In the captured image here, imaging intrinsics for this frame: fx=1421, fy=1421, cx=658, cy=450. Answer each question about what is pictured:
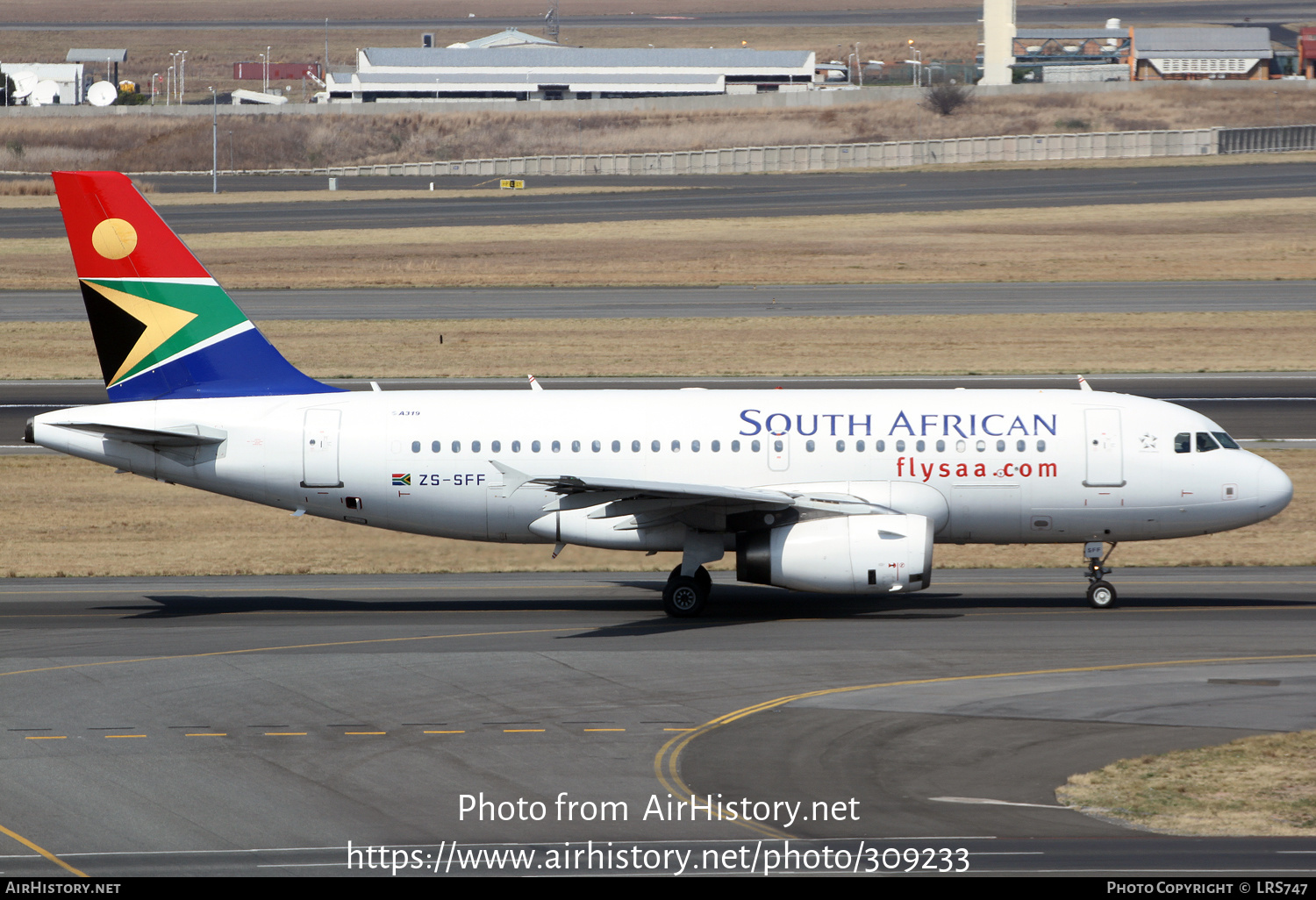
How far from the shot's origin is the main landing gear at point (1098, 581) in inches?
Answer: 1208

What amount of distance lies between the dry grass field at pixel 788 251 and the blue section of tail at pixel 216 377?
50.1 m

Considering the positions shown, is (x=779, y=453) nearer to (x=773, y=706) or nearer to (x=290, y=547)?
(x=773, y=706)

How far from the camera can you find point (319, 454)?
101 feet

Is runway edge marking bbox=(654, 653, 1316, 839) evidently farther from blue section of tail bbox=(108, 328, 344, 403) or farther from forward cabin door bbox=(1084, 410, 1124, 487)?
blue section of tail bbox=(108, 328, 344, 403)

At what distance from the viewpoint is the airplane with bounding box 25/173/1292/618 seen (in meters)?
30.5

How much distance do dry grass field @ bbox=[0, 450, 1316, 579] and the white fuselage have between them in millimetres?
2597

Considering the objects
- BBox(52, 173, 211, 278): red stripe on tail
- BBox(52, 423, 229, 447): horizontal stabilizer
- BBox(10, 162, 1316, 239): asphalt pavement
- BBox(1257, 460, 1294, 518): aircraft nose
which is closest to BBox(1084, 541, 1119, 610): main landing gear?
BBox(1257, 460, 1294, 518): aircraft nose

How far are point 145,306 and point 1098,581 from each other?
21807mm

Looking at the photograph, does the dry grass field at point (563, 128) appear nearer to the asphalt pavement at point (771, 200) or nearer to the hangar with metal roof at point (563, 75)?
the hangar with metal roof at point (563, 75)

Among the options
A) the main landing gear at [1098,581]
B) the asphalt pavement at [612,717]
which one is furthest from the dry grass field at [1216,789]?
the main landing gear at [1098,581]

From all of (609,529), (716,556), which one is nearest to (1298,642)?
(716,556)

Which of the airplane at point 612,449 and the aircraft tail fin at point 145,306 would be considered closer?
the airplane at point 612,449

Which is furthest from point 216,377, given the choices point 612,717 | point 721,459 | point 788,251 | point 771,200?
point 771,200

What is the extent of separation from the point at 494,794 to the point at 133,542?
74.4 feet
